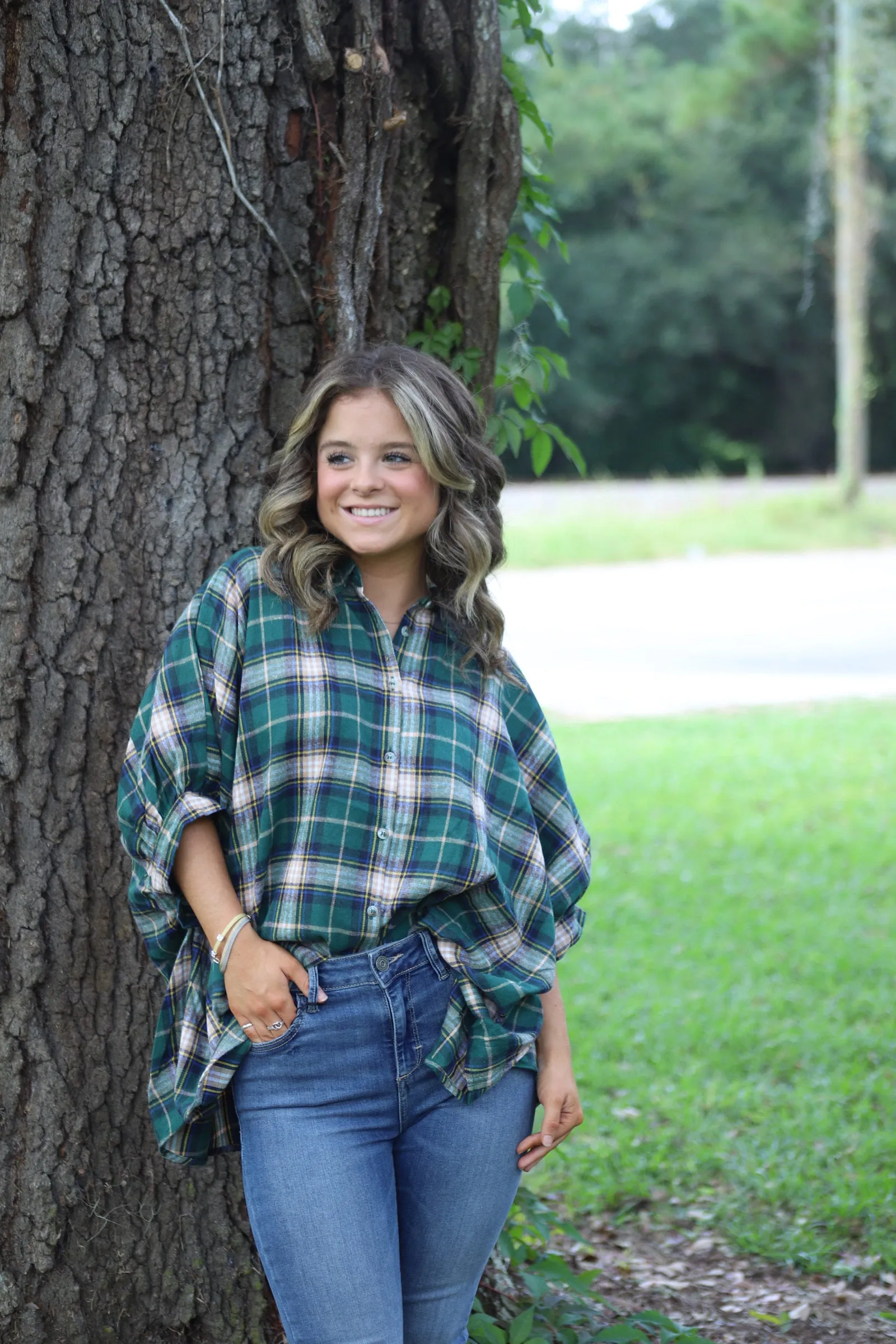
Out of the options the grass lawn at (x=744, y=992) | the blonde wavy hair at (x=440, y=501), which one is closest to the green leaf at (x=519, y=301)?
the blonde wavy hair at (x=440, y=501)

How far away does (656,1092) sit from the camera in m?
4.37

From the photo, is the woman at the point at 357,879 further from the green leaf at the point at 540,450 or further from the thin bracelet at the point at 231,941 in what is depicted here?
the green leaf at the point at 540,450

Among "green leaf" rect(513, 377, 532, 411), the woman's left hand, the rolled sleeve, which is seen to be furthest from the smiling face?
"green leaf" rect(513, 377, 532, 411)

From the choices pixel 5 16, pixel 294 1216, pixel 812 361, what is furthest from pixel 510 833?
pixel 812 361

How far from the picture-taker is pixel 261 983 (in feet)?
6.29

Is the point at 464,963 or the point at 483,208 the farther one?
the point at 483,208

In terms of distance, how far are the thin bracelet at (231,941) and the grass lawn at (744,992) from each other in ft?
7.08

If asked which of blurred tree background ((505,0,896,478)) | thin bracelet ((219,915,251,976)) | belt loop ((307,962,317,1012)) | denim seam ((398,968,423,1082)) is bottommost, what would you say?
denim seam ((398,968,423,1082))

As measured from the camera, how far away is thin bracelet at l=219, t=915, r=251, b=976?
1935 mm

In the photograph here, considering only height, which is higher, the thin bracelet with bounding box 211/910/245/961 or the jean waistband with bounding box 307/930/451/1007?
the thin bracelet with bounding box 211/910/245/961

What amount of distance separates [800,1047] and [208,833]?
3.17m

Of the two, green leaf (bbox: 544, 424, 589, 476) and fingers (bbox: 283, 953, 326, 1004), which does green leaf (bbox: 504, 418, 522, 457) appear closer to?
green leaf (bbox: 544, 424, 589, 476)

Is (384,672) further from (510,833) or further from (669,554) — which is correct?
(669,554)

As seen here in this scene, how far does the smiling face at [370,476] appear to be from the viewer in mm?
2074
